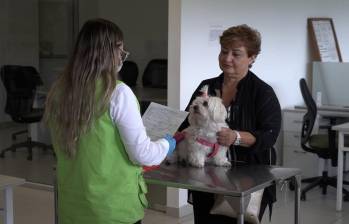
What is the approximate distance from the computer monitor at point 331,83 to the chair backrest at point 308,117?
41.0 inches

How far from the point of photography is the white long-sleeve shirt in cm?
188

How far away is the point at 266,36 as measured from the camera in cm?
579

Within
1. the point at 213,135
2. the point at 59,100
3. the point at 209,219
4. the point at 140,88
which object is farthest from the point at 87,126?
the point at 140,88

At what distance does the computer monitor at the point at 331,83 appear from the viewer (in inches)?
250

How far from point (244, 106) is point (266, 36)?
3.44 m

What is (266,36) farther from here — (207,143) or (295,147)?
(207,143)

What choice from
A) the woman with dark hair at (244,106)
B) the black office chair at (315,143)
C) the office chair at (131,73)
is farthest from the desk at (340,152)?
the woman with dark hair at (244,106)

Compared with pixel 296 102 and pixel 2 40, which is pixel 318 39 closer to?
pixel 296 102

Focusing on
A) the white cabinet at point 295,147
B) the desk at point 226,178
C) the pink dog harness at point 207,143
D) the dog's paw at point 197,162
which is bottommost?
the white cabinet at point 295,147

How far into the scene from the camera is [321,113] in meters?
5.88

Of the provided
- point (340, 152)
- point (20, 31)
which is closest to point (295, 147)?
point (340, 152)

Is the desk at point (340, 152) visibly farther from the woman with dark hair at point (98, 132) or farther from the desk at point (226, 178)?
the woman with dark hair at point (98, 132)

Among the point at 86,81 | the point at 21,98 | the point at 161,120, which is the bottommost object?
the point at 21,98

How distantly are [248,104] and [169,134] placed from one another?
0.40 metres
